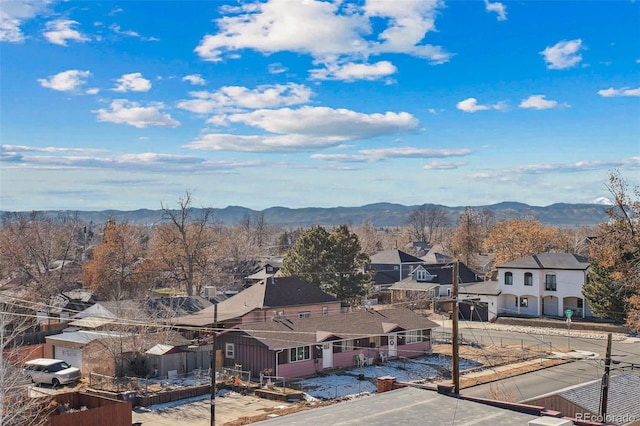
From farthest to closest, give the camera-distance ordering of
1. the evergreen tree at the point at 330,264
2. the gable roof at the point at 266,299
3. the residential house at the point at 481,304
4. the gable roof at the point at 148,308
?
the residential house at the point at 481,304
the evergreen tree at the point at 330,264
the gable roof at the point at 266,299
the gable roof at the point at 148,308

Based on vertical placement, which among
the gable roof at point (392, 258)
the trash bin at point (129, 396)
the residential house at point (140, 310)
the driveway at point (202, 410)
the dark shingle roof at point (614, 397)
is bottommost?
the driveway at point (202, 410)

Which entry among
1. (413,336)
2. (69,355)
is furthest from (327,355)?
(69,355)

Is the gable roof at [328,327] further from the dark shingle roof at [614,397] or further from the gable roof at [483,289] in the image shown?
the gable roof at [483,289]

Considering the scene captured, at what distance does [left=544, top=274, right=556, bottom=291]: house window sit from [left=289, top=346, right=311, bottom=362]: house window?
33.9 m

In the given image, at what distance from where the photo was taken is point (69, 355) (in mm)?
42812

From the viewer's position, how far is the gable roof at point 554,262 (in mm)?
62719

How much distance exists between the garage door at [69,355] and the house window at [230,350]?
9890mm

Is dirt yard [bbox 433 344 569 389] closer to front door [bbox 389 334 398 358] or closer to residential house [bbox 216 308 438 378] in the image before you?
residential house [bbox 216 308 438 378]

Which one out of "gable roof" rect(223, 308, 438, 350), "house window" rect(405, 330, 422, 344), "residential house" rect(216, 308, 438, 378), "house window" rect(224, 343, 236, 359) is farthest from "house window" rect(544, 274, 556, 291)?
"house window" rect(224, 343, 236, 359)

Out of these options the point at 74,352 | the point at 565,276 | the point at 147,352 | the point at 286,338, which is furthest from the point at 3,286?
the point at 565,276

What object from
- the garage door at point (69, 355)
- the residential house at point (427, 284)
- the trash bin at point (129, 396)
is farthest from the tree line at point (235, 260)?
the trash bin at point (129, 396)

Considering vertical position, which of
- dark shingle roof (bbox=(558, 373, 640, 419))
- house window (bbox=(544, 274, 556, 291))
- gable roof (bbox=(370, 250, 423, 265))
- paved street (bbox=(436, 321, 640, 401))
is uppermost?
gable roof (bbox=(370, 250, 423, 265))

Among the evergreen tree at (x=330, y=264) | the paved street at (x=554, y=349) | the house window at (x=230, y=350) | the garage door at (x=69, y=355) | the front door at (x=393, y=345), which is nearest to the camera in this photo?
the paved street at (x=554, y=349)

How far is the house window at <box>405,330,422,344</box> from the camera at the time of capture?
152 feet
